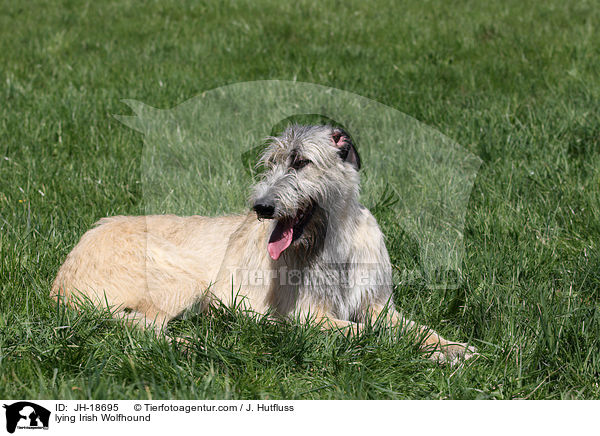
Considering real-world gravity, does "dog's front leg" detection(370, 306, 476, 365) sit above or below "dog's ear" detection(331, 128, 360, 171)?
below

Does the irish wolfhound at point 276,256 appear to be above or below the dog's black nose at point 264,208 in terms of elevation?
below

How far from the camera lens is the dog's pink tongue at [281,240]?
135 inches

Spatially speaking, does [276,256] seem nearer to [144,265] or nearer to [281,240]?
[281,240]

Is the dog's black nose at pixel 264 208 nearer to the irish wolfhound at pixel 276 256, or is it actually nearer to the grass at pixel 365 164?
the irish wolfhound at pixel 276 256

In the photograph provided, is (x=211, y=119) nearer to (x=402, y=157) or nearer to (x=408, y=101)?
(x=402, y=157)

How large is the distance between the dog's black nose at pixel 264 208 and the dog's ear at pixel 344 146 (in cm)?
57

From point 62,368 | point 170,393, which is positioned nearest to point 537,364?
point 170,393

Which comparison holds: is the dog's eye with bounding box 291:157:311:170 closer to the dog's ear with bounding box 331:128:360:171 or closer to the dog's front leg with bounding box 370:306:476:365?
the dog's ear with bounding box 331:128:360:171

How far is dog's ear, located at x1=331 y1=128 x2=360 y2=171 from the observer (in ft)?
11.5

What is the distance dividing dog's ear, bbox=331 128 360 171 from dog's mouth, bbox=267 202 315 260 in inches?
14.0

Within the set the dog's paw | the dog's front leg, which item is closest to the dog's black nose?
the dog's front leg
